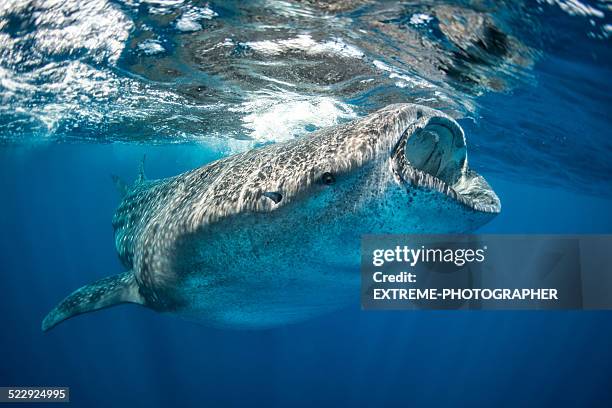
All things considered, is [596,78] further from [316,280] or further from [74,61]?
[74,61]

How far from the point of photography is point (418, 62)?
8172 mm

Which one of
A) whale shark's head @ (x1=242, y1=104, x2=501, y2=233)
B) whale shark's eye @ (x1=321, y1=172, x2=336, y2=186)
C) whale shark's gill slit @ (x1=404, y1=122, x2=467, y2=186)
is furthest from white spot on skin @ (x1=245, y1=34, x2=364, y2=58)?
whale shark's eye @ (x1=321, y1=172, x2=336, y2=186)

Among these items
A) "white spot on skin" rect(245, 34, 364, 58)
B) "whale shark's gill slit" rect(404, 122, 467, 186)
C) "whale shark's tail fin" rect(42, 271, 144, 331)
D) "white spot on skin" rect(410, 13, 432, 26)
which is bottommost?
"whale shark's tail fin" rect(42, 271, 144, 331)

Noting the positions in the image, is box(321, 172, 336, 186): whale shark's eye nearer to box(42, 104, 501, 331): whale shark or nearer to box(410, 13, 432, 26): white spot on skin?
box(42, 104, 501, 331): whale shark

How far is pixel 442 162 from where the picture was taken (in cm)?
329

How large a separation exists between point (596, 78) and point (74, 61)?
1084 cm

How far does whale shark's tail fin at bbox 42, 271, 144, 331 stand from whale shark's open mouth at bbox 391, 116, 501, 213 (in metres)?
3.66

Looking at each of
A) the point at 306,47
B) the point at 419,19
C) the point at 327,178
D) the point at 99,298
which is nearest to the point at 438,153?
the point at 327,178

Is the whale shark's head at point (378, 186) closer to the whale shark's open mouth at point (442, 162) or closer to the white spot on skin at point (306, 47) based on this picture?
the whale shark's open mouth at point (442, 162)

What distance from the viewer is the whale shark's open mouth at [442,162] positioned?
242cm

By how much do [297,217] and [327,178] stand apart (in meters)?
0.40

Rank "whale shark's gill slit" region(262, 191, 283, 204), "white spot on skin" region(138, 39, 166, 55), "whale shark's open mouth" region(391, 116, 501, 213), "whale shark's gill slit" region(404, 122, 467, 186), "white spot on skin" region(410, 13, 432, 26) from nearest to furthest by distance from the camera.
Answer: "whale shark's open mouth" region(391, 116, 501, 213) < "whale shark's gill slit" region(262, 191, 283, 204) < "whale shark's gill slit" region(404, 122, 467, 186) < "white spot on skin" region(410, 13, 432, 26) < "white spot on skin" region(138, 39, 166, 55)

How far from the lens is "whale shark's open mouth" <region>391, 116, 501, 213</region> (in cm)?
242

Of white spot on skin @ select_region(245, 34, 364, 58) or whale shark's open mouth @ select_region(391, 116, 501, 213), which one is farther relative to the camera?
white spot on skin @ select_region(245, 34, 364, 58)
